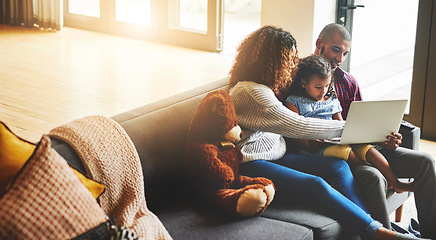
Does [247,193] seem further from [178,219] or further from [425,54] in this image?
[425,54]

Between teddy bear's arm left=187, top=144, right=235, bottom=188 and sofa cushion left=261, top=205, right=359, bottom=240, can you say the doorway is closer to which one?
sofa cushion left=261, top=205, right=359, bottom=240

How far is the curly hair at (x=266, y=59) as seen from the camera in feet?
7.58

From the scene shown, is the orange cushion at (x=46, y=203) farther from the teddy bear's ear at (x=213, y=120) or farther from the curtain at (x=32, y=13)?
the curtain at (x=32, y=13)

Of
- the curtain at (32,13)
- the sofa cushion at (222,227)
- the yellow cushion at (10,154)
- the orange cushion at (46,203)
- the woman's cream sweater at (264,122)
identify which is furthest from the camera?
the curtain at (32,13)

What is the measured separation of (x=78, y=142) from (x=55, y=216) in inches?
15.9

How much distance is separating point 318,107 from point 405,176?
0.49m

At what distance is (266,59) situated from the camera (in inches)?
90.7

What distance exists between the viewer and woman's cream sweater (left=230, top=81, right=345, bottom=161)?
2.24 meters

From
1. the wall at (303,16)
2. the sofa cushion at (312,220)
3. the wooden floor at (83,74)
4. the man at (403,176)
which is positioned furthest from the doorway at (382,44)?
the sofa cushion at (312,220)

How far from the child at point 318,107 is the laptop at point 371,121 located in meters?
0.06

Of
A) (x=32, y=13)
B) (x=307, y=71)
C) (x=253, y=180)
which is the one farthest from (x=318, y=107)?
(x=32, y=13)

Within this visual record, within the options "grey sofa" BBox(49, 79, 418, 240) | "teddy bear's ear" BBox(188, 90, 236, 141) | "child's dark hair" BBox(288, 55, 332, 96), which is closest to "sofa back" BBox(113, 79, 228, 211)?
"grey sofa" BBox(49, 79, 418, 240)

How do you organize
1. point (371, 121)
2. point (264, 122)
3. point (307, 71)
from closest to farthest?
point (264, 122), point (371, 121), point (307, 71)

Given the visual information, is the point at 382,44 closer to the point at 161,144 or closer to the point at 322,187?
the point at 322,187
